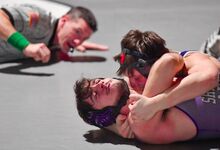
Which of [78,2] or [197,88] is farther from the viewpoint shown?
[78,2]

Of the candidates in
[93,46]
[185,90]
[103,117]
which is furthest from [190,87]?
[93,46]

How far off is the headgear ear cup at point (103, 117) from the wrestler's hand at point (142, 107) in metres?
0.09

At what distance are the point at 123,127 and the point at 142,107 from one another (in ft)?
0.41

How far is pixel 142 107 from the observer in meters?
1.20

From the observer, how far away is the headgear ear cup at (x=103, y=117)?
4.24 feet

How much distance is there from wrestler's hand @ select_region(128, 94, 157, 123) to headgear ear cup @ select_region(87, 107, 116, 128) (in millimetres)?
95

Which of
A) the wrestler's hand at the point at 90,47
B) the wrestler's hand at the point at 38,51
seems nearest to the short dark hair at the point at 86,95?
the wrestler's hand at the point at 38,51

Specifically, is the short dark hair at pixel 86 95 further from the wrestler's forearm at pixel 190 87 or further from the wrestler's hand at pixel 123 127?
the wrestler's forearm at pixel 190 87

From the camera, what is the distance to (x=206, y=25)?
8.72ft

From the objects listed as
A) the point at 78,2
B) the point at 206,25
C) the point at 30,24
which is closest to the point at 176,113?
the point at 30,24

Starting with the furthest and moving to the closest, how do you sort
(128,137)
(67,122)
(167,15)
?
(167,15), (67,122), (128,137)

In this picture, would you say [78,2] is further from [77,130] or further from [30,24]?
[77,130]

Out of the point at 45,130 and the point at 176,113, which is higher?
the point at 176,113

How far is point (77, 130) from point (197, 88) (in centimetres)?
38
